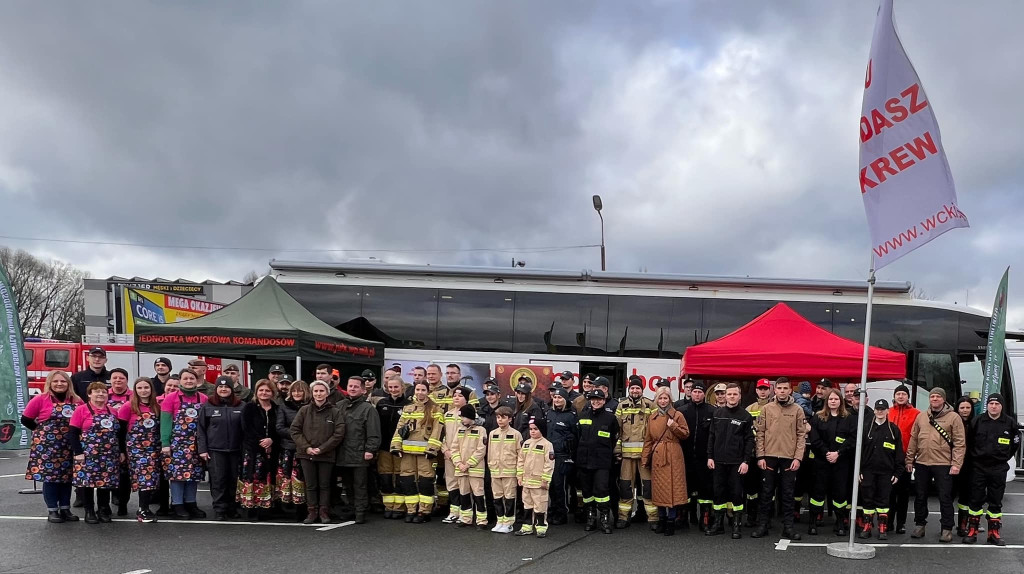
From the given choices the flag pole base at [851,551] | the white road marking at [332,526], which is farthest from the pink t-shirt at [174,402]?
the flag pole base at [851,551]

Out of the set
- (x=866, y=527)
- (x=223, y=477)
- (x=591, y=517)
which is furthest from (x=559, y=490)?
(x=223, y=477)

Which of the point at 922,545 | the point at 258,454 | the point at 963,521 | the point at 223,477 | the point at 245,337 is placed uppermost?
the point at 245,337

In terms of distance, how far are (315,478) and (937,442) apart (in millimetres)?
7468

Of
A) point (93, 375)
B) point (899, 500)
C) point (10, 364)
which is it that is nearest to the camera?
point (899, 500)

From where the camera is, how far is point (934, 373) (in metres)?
13.7

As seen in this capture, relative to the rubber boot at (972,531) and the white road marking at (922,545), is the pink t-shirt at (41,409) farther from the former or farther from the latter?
the rubber boot at (972,531)

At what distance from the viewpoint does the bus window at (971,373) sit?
1364cm

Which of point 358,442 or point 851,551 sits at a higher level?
point 358,442

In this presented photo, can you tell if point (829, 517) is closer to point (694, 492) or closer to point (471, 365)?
point (694, 492)

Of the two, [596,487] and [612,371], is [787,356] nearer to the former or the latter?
[596,487]

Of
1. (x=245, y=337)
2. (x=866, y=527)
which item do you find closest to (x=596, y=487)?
(x=866, y=527)

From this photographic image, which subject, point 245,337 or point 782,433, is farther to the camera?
point 245,337

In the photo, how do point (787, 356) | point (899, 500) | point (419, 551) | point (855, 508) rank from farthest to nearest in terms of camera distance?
1. point (787, 356)
2. point (899, 500)
3. point (855, 508)
4. point (419, 551)

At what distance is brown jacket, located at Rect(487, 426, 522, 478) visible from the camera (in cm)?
870
